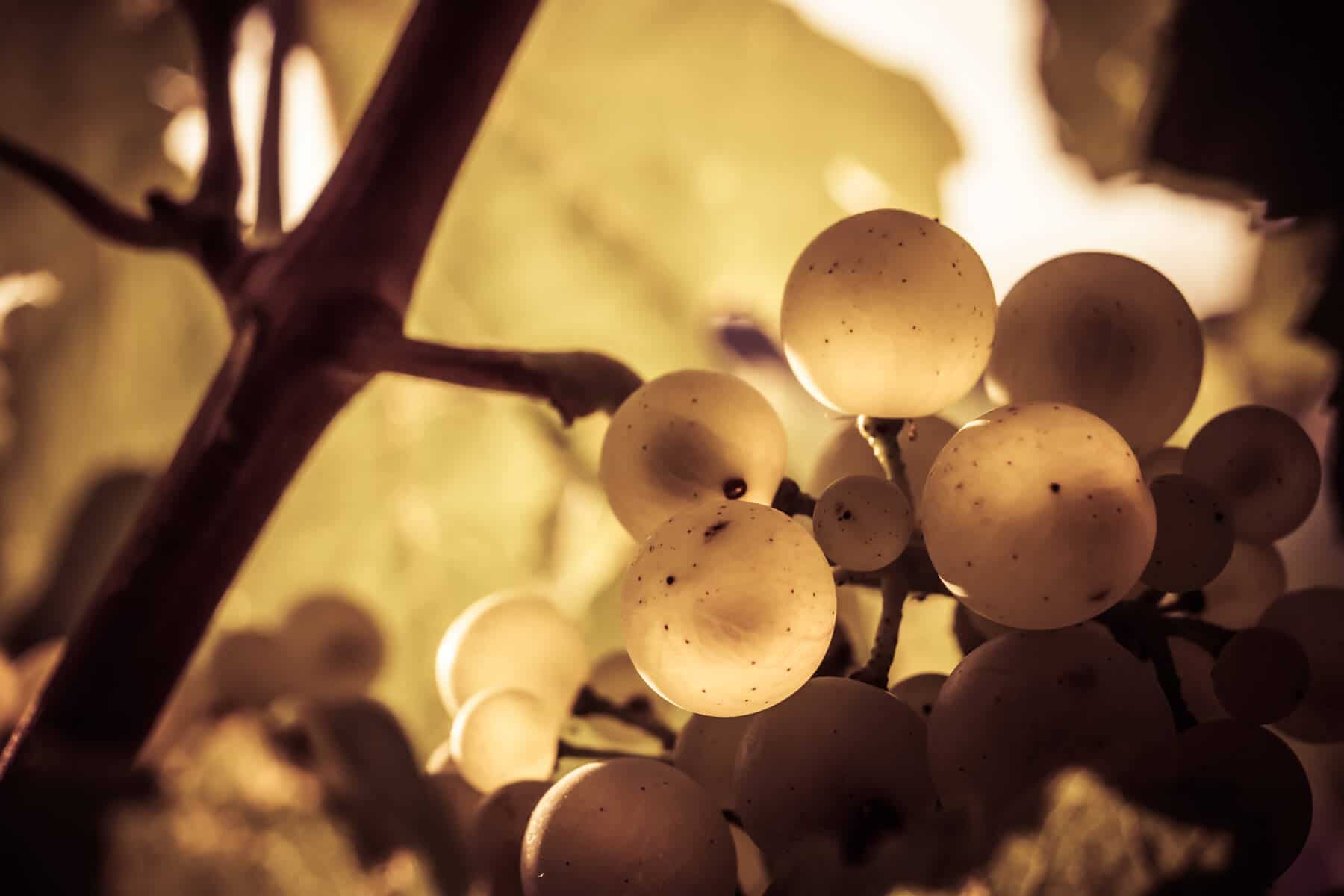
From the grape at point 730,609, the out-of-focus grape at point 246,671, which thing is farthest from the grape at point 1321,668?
the out-of-focus grape at point 246,671

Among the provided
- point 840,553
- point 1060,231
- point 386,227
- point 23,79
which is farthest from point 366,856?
point 23,79

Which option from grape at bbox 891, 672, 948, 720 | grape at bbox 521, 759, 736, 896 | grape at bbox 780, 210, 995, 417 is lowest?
grape at bbox 521, 759, 736, 896

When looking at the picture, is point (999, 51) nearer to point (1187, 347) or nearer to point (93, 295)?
point (1187, 347)

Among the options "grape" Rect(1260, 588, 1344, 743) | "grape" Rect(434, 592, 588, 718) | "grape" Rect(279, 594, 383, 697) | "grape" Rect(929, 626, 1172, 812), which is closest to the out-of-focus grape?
"grape" Rect(279, 594, 383, 697)

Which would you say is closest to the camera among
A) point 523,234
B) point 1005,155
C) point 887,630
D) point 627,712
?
point 887,630

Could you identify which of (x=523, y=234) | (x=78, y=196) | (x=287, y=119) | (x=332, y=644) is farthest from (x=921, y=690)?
(x=287, y=119)

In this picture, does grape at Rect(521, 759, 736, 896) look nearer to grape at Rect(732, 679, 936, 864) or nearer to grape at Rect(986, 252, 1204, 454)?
grape at Rect(732, 679, 936, 864)

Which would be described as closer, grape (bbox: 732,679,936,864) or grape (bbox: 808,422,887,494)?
grape (bbox: 732,679,936,864)

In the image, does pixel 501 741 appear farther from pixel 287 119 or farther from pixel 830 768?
pixel 287 119
